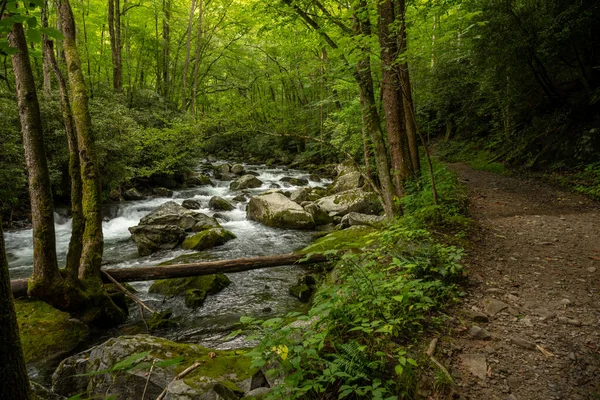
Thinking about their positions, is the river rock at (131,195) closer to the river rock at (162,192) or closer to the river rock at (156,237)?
the river rock at (162,192)

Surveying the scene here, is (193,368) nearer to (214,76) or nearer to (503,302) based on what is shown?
(503,302)

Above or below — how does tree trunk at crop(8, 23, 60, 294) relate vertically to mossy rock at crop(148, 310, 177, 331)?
above

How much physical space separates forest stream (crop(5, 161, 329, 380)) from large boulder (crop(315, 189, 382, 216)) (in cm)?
212

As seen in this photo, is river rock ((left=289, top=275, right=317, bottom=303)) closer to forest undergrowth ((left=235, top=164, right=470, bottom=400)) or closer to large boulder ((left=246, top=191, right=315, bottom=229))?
forest undergrowth ((left=235, top=164, right=470, bottom=400))

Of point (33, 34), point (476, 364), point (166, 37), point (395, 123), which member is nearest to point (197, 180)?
point (166, 37)

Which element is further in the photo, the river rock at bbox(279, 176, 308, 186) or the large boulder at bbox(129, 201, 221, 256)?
the river rock at bbox(279, 176, 308, 186)

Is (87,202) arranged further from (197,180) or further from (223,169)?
(223,169)

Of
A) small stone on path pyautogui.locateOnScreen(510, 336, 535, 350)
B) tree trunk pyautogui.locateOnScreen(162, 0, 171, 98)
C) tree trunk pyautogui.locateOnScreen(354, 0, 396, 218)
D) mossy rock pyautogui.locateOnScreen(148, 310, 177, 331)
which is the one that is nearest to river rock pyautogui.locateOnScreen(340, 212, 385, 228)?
tree trunk pyautogui.locateOnScreen(354, 0, 396, 218)

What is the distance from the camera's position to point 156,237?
971 centimetres

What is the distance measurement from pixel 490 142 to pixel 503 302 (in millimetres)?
13698

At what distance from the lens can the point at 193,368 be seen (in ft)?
10.8

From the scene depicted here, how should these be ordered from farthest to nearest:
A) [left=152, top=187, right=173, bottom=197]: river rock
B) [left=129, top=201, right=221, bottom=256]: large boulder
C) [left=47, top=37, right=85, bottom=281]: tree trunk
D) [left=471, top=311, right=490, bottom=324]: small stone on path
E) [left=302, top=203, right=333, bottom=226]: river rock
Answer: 1. [left=152, top=187, right=173, bottom=197]: river rock
2. [left=302, top=203, right=333, bottom=226]: river rock
3. [left=129, top=201, right=221, bottom=256]: large boulder
4. [left=47, top=37, right=85, bottom=281]: tree trunk
5. [left=471, top=311, right=490, bottom=324]: small stone on path

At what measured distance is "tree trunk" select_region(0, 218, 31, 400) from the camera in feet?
4.38

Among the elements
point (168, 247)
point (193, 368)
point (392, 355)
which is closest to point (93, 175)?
point (193, 368)
